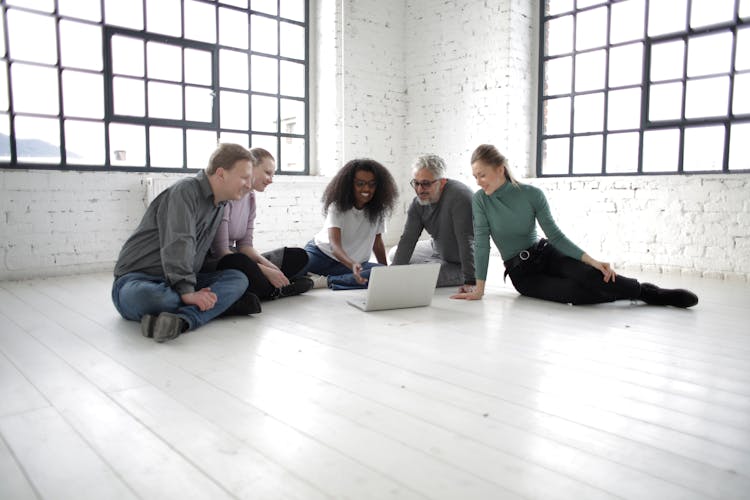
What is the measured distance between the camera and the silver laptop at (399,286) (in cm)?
285

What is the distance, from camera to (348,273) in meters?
3.75

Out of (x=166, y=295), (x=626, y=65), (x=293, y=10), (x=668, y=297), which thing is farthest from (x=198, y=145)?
(x=668, y=297)

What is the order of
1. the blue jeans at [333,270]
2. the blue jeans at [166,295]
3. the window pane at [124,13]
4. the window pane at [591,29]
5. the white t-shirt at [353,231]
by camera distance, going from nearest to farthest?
the blue jeans at [166,295]
the white t-shirt at [353,231]
the blue jeans at [333,270]
the window pane at [124,13]
the window pane at [591,29]

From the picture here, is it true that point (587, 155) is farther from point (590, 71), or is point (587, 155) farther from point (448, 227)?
point (448, 227)

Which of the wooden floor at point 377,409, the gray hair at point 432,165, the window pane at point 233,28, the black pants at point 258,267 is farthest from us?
the window pane at point 233,28

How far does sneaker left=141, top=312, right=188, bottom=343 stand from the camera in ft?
7.38

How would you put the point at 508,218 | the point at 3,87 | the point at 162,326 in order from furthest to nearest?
the point at 3,87
the point at 508,218
the point at 162,326

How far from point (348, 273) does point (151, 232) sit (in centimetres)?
147

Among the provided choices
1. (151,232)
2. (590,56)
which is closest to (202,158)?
(151,232)

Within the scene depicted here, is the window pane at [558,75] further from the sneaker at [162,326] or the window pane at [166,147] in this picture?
the sneaker at [162,326]

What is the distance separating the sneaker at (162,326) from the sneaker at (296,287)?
1.04 metres

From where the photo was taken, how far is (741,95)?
4.45 m

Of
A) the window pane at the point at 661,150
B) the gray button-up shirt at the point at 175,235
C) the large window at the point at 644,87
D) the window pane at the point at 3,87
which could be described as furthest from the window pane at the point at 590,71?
the window pane at the point at 3,87

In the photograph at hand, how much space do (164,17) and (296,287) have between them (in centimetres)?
320
